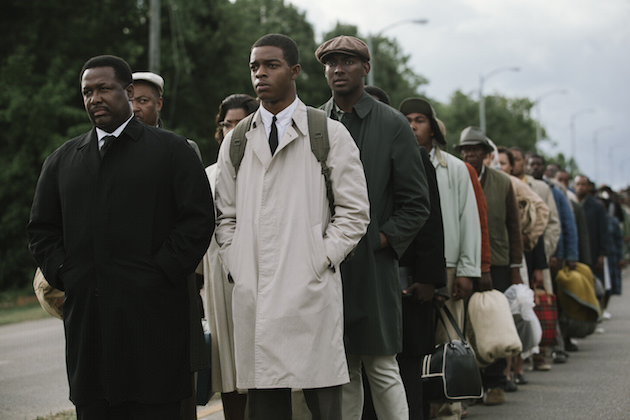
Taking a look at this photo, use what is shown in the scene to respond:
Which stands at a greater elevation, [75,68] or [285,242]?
[75,68]

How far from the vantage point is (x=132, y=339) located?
421 cm

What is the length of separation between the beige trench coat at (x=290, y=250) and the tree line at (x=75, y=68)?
1904 cm

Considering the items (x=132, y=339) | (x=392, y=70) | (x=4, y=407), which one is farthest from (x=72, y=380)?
(x=392, y=70)

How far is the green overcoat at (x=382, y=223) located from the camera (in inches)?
197

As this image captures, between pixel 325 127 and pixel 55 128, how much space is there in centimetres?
2036

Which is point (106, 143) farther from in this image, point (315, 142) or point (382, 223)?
point (382, 223)

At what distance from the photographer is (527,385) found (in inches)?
356

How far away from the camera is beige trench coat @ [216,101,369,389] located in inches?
170

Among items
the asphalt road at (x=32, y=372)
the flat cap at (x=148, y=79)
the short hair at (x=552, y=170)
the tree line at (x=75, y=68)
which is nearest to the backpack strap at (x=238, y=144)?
the flat cap at (x=148, y=79)

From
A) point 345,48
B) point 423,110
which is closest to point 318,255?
point 345,48

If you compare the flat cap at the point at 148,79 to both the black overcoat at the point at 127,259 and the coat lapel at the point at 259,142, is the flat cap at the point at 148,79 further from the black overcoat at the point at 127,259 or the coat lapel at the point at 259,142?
the black overcoat at the point at 127,259

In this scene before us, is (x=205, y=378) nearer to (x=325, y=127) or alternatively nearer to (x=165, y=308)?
(x=165, y=308)

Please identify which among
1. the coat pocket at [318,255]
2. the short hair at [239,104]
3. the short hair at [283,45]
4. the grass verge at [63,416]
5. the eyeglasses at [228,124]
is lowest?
the grass verge at [63,416]

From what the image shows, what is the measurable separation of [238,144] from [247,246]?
55 cm
